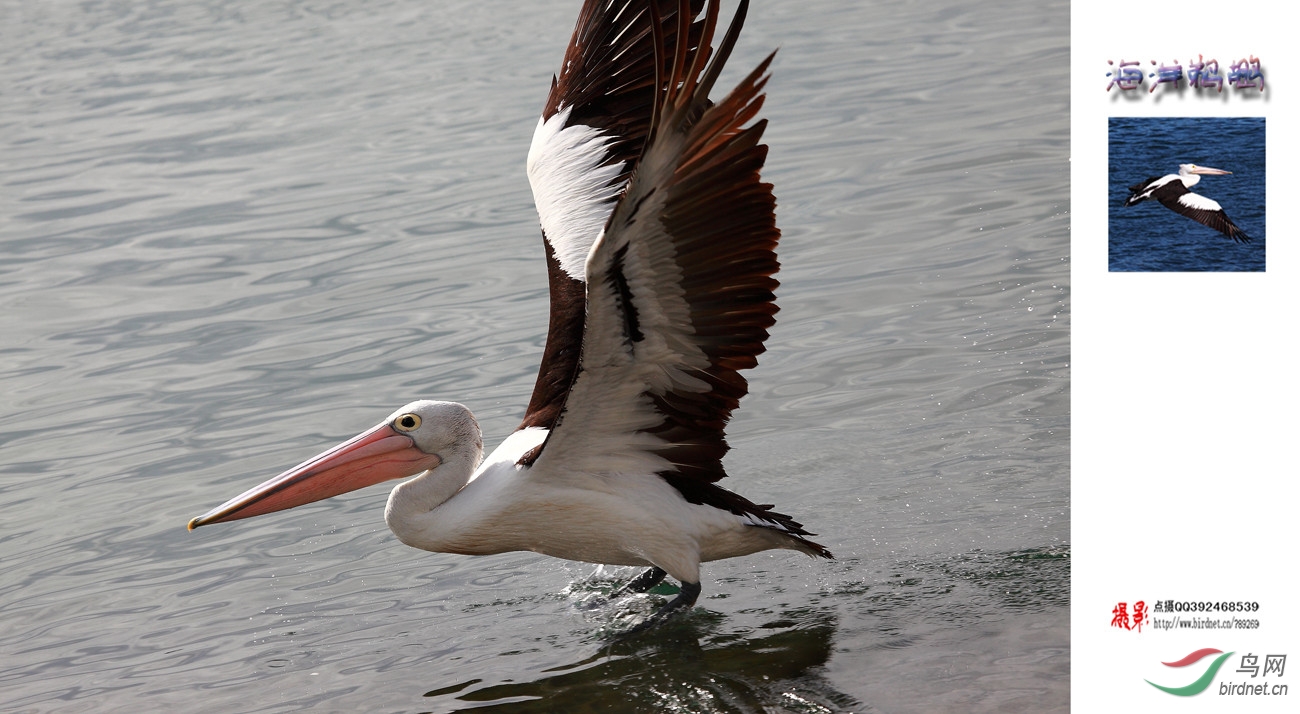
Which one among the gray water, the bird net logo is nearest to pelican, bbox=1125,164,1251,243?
the bird net logo

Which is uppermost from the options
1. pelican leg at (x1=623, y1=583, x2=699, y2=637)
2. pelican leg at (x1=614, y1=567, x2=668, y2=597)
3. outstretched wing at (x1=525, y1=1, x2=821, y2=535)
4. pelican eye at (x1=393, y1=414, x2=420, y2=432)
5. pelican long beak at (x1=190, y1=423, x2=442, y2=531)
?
outstretched wing at (x1=525, y1=1, x2=821, y2=535)

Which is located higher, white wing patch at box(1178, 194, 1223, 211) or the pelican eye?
white wing patch at box(1178, 194, 1223, 211)

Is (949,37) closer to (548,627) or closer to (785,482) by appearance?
(785,482)

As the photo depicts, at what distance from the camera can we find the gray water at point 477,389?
4.40 meters

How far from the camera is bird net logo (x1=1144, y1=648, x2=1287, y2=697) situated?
3.12 m

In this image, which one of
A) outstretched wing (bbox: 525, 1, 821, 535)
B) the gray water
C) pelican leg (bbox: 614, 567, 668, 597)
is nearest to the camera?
outstretched wing (bbox: 525, 1, 821, 535)

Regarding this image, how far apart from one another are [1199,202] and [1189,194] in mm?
31

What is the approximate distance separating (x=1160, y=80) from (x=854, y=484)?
2.56 m

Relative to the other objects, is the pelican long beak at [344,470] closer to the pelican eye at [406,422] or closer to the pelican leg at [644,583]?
the pelican eye at [406,422]

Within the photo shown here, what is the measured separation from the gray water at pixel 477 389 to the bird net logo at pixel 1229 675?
0.64m

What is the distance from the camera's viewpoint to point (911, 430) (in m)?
5.78

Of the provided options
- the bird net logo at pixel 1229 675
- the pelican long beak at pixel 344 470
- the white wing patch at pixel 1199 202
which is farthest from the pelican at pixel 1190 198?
the pelican long beak at pixel 344 470

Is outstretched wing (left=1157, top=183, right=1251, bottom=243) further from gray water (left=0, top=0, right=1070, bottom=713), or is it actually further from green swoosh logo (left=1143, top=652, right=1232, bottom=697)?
gray water (left=0, top=0, right=1070, bottom=713)

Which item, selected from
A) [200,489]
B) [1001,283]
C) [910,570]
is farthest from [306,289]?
[910,570]
